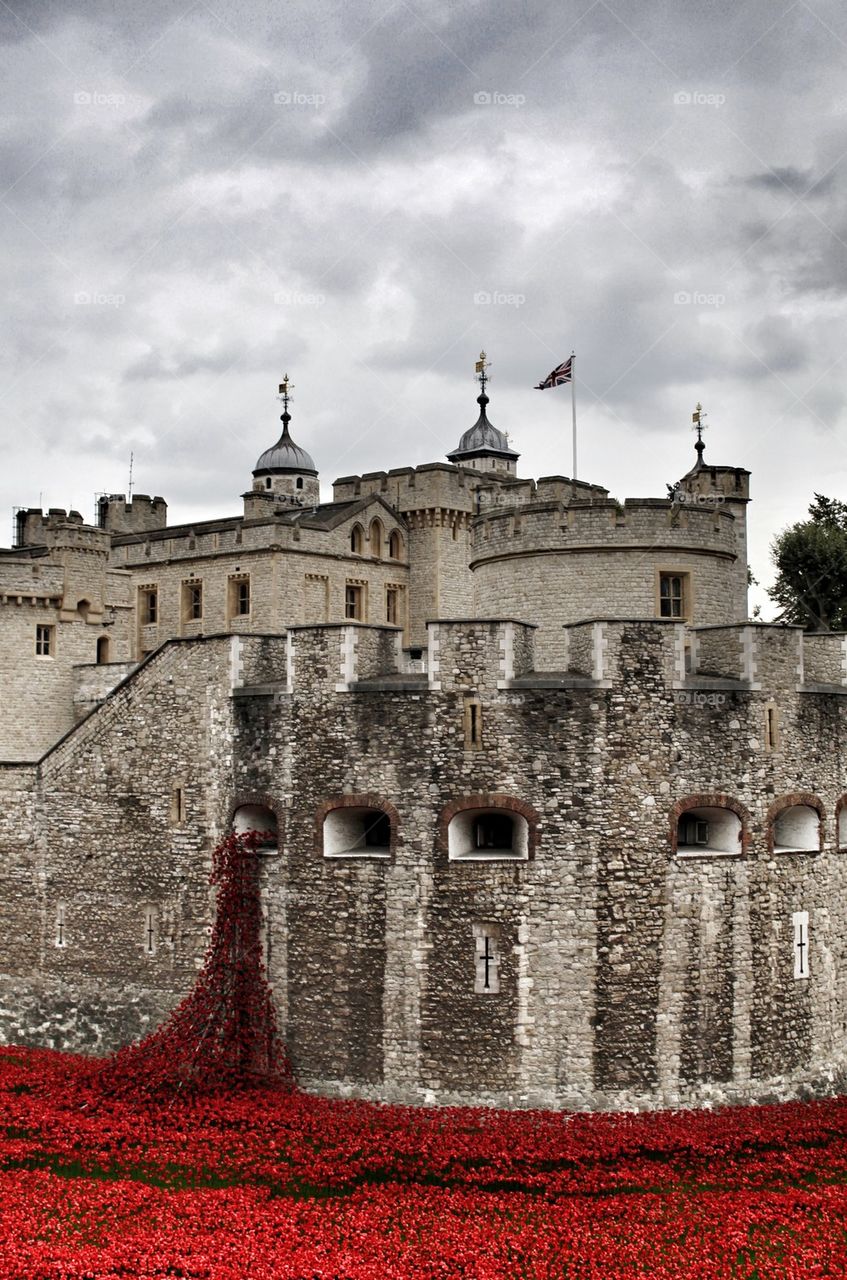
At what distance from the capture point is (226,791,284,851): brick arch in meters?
22.1

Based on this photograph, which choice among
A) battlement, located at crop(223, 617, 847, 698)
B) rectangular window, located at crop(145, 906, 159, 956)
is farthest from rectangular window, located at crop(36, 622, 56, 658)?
battlement, located at crop(223, 617, 847, 698)

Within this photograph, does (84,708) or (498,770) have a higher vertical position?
(84,708)

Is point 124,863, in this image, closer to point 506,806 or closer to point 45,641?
point 506,806

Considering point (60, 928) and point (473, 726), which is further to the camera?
point (60, 928)

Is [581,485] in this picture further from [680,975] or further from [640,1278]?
[640,1278]

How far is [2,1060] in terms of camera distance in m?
24.4

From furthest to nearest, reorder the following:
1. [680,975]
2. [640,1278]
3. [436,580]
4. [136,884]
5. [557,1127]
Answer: [436,580], [136,884], [680,975], [557,1127], [640,1278]

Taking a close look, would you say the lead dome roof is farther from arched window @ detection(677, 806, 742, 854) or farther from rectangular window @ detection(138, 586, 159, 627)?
arched window @ detection(677, 806, 742, 854)

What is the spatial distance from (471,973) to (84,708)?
17581 mm

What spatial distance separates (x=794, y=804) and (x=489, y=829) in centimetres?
504

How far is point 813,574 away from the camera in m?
46.1

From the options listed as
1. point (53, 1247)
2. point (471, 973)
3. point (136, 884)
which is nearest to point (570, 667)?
point (471, 973)

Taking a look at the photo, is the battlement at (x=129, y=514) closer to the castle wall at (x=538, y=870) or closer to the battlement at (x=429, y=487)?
the battlement at (x=429, y=487)

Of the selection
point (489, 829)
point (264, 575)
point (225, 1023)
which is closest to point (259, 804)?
point (225, 1023)
